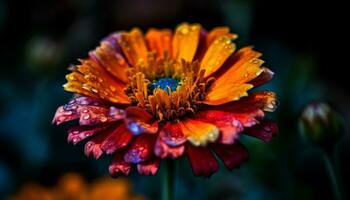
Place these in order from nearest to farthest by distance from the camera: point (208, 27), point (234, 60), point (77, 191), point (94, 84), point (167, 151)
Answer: point (167, 151)
point (94, 84)
point (234, 60)
point (77, 191)
point (208, 27)

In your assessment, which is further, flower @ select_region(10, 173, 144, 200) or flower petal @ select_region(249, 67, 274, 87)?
flower @ select_region(10, 173, 144, 200)

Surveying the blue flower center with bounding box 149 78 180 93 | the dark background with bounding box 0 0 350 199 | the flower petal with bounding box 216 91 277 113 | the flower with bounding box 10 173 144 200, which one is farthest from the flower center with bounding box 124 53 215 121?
the flower with bounding box 10 173 144 200

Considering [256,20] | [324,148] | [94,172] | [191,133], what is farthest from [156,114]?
[256,20]

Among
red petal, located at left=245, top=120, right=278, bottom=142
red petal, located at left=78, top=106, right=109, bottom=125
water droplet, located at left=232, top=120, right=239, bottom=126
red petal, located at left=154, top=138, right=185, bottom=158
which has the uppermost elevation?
red petal, located at left=78, top=106, right=109, bottom=125

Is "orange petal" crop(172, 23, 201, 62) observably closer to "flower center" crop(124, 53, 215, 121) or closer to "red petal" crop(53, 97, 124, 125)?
"flower center" crop(124, 53, 215, 121)

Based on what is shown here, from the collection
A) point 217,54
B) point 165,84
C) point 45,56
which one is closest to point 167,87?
point 165,84

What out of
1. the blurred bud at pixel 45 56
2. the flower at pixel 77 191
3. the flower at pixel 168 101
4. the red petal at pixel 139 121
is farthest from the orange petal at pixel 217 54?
the blurred bud at pixel 45 56

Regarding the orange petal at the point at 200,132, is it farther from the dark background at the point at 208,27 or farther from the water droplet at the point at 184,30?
the dark background at the point at 208,27

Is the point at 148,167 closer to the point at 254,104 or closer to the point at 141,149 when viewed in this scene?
the point at 141,149

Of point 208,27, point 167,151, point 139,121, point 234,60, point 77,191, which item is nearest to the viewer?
point 167,151
